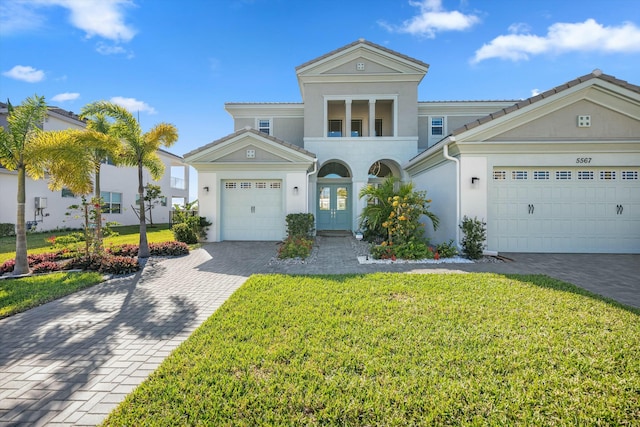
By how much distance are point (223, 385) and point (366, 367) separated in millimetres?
1527

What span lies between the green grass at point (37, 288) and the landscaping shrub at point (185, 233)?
16.0ft

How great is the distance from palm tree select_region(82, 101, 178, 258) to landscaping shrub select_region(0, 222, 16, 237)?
10790 mm

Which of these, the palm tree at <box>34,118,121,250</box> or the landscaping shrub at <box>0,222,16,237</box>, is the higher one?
the palm tree at <box>34,118,121,250</box>

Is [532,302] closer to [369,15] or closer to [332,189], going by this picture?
[332,189]

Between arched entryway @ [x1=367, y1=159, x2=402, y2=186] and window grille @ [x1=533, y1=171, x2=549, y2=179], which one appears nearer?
window grille @ [x1=533, y1=171, x2=549, y2=179]

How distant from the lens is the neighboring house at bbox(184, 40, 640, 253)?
31.6ft

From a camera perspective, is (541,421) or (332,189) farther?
(332,189)

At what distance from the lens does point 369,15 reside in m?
12.5

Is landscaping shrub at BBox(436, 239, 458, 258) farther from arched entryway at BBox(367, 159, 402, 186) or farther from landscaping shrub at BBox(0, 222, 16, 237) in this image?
landscaping shrub at BBox(0, 222, 16, 237)

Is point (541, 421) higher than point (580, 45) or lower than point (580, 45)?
lower

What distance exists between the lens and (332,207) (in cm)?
1592

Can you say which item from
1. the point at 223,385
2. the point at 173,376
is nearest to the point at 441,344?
the point at 223,385

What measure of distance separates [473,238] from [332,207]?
810 cm

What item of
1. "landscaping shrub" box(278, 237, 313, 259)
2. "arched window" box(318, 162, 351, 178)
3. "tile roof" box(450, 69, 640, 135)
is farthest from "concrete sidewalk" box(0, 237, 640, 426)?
"arched window" box(318, 162, 351, 178)
